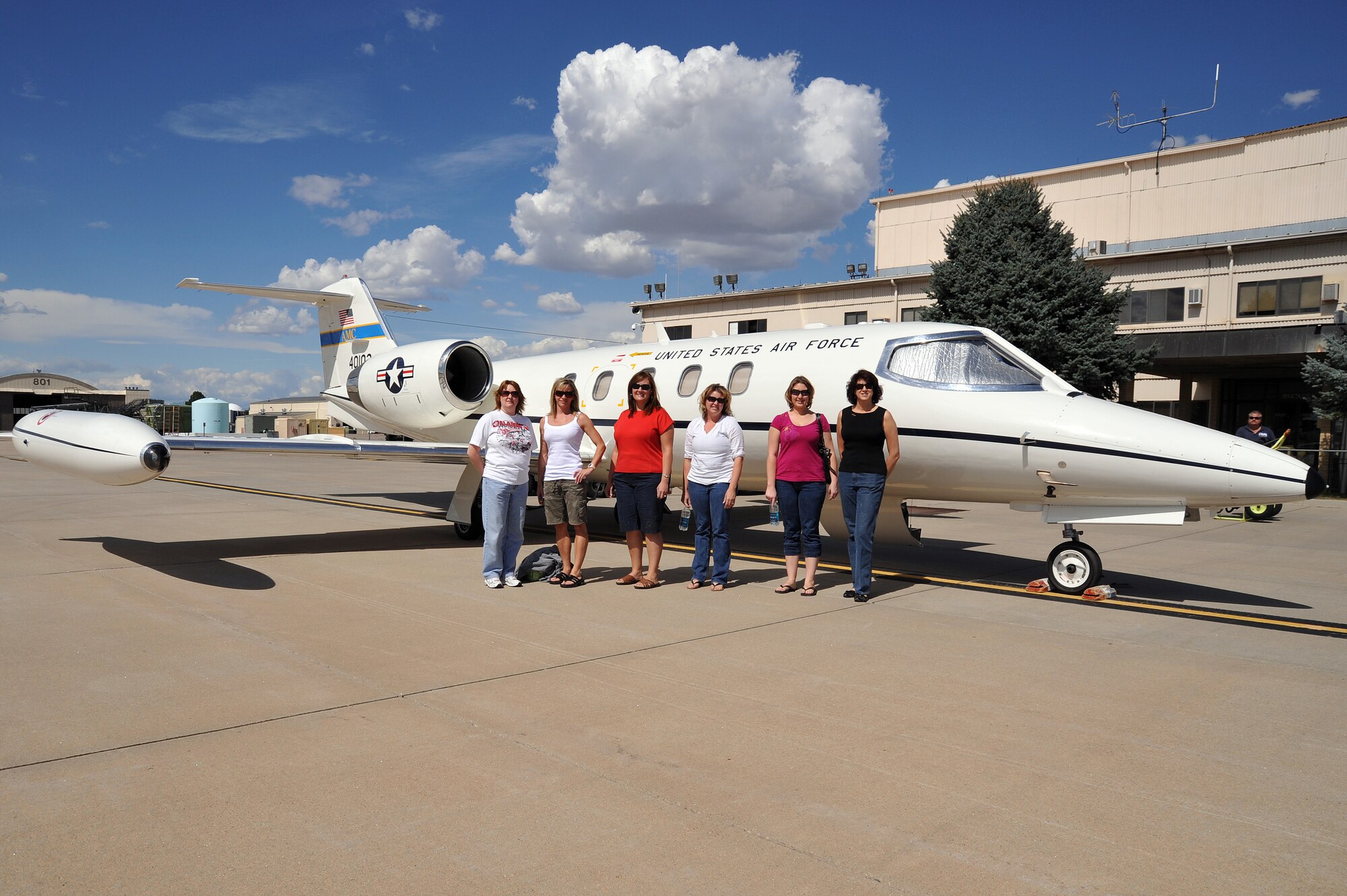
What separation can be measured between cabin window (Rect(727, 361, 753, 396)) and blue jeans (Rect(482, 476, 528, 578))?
272 centimetres

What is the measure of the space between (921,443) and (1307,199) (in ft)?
90.9

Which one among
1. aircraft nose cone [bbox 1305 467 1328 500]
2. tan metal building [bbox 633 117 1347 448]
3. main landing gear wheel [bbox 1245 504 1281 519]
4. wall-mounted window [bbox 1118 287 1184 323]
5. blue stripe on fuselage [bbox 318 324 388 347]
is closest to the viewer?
aircraft nose cone [bbox 1305 467 1328 500]

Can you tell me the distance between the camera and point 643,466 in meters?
7.87

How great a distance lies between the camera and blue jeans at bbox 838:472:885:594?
24.5 ft

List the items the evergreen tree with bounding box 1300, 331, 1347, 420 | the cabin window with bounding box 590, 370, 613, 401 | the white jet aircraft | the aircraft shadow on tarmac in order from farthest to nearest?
the evergreen tree with bounding box 1300, 331, 1347, 420 → the cabin window with bounding box 590, 370, 613, 401 → the aircraft shadow on tarmac → the white jet aircraft

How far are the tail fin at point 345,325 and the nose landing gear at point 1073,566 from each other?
10.3 meters

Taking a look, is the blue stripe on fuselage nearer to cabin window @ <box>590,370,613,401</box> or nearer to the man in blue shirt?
cabin window @ <box>590,370,613,401</box>

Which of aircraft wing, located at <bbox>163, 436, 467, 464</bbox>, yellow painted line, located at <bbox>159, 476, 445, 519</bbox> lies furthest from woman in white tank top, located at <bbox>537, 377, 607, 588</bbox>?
yellow painted line, located at <bbox>159, 476, 445, 519</bbox>

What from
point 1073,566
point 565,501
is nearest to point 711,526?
point 565,501

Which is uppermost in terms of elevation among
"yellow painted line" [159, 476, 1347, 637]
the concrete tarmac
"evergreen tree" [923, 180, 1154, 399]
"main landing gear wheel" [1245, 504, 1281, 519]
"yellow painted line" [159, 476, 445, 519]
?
"evergreen tree" [923, 180, 1154, 399]

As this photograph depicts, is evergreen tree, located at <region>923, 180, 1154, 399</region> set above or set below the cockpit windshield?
above

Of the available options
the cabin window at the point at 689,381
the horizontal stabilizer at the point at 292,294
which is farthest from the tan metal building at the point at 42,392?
the cabin window at the point at 689,381

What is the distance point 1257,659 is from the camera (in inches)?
224

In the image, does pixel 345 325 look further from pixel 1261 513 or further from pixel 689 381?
pixel 1261 513
